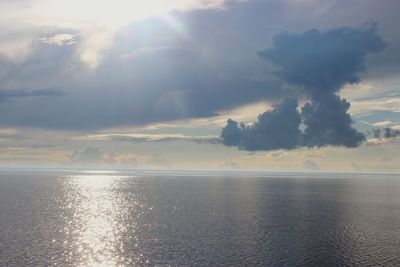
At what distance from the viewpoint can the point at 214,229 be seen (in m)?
115

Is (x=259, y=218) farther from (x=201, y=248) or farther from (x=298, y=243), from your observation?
(x=201, y=248)

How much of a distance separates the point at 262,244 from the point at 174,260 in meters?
25.8

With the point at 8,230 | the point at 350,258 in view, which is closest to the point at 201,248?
the point at 350,258

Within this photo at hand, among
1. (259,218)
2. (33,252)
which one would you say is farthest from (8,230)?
(259,218)

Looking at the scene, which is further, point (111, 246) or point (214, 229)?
point (214, 229)

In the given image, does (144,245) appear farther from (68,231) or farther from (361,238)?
(361,238)

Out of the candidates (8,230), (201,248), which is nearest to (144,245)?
(201,248)

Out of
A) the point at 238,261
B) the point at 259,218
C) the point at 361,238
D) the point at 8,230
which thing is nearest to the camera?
the point at 238,261

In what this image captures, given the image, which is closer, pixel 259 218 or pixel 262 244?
pixel 262 244

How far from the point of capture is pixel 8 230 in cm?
11231

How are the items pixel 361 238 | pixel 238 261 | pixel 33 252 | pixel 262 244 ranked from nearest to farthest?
pixel 238 261, pixel 33 252, pixel 262 244, pixel 361 238

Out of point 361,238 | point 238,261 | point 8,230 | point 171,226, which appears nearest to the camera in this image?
point 238,261

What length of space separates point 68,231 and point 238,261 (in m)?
60.3

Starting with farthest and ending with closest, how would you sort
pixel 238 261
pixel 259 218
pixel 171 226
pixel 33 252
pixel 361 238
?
pixel 259 218, pixel 171 226, pixel 361 238, pixel 33 252, pixel 238 261
